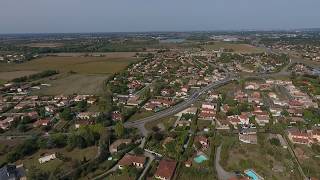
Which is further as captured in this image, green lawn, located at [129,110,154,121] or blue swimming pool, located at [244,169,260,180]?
green lawn, located at [129,110,154,121]

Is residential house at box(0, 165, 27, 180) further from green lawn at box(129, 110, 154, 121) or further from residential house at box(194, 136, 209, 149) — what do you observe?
residential house at box(194, 136, 209, 149)

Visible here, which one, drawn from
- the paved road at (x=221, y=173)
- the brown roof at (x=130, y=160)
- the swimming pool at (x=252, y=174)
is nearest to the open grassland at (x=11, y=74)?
the brown roof at (x=130, y=160)

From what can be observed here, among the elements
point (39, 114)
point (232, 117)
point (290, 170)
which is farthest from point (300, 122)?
point (39, 114)

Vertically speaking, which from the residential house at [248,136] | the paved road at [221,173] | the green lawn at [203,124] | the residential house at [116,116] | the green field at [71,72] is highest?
the green field at [71,72]

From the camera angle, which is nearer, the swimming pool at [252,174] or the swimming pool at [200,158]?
the swimming pool at [252,174]

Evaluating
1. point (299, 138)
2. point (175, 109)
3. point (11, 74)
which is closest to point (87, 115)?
point (175, 109)

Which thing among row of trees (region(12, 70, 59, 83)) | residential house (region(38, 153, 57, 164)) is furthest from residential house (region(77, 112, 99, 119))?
row of trees (region(12, 70, 59, 83))

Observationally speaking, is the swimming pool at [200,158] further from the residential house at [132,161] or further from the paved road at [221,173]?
the residential house at [132,161]
